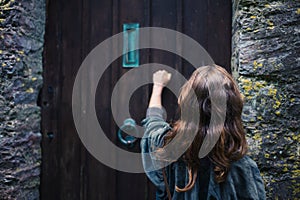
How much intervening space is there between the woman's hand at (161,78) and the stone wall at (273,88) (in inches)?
15.1

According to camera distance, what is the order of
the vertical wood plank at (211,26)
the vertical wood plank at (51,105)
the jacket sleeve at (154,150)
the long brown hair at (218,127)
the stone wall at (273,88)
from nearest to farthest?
the long brown hair at (218,127) < the jacket sleeve at (154,150) < the stone wall at (273,88) < the vertical wood plank at (211,26) < the vertical wood plank at (51,105)

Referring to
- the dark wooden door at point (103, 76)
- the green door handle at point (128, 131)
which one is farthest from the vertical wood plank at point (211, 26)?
the green door handle at point (128, 131)

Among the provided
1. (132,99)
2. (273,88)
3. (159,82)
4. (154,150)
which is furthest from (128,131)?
(273,88)

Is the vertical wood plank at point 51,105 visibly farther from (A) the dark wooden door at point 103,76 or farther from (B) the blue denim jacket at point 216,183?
(B) the blue denim jacket at point 216,183

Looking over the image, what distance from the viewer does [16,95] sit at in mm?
1794

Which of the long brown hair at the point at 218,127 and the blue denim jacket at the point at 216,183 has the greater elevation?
the long brown hair at the point at 218,127

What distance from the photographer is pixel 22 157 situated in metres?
1.80

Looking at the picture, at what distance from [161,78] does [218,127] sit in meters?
0.67

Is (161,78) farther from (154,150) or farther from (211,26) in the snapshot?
(154,150)

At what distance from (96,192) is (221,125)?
940 millimetres

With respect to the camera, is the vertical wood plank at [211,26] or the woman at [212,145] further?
the vertical wood plank at [211,26]

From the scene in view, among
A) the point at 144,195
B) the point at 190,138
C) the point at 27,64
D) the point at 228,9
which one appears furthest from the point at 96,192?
the point at 228,9

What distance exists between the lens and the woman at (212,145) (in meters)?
1.27

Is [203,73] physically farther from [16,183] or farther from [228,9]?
[16,183]
